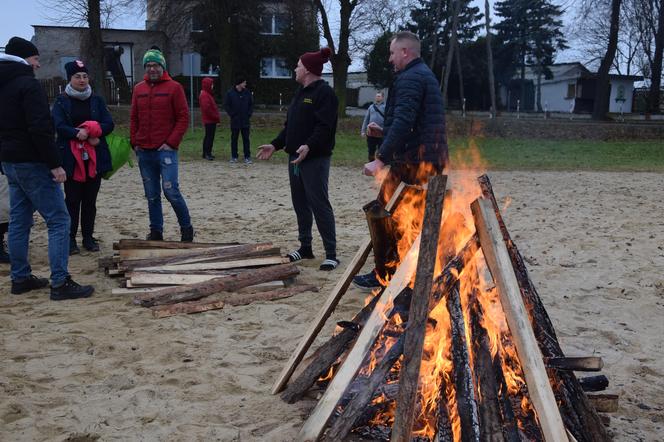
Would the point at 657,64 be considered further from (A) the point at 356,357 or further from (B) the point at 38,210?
(A) the point at 356,357

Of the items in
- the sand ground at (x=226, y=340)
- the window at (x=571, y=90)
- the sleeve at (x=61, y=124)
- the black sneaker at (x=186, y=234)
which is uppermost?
the window at (x=571, y=90)

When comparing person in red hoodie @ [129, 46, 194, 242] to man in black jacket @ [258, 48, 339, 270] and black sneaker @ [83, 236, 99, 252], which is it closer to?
Answer: black sneaker @ [83, 236, 99, 252]

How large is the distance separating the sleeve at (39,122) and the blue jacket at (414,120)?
106 inches

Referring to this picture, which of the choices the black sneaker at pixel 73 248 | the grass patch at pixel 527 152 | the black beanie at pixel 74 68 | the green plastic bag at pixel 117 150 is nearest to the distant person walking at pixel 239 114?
the grass patch at pixel 527 152

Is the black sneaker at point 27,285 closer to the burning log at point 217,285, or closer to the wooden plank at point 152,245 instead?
the wooden plank at point 152,245

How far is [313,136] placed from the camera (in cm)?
617

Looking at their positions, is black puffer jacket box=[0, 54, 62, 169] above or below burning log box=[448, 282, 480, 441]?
above

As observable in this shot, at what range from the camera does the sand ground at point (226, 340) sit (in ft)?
11.6

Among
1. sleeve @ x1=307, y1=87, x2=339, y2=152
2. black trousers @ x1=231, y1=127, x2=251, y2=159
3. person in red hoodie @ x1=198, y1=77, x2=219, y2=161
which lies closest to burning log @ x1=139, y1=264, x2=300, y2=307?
sleeve @ x1=307, y1=87, x2=339, y2=152

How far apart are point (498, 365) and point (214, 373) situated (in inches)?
74.5

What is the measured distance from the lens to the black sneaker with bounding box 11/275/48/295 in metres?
5.65

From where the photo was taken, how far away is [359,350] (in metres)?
3.18

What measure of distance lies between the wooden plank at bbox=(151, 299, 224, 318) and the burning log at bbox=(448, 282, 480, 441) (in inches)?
104

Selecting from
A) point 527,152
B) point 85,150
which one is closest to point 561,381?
point 85,150
